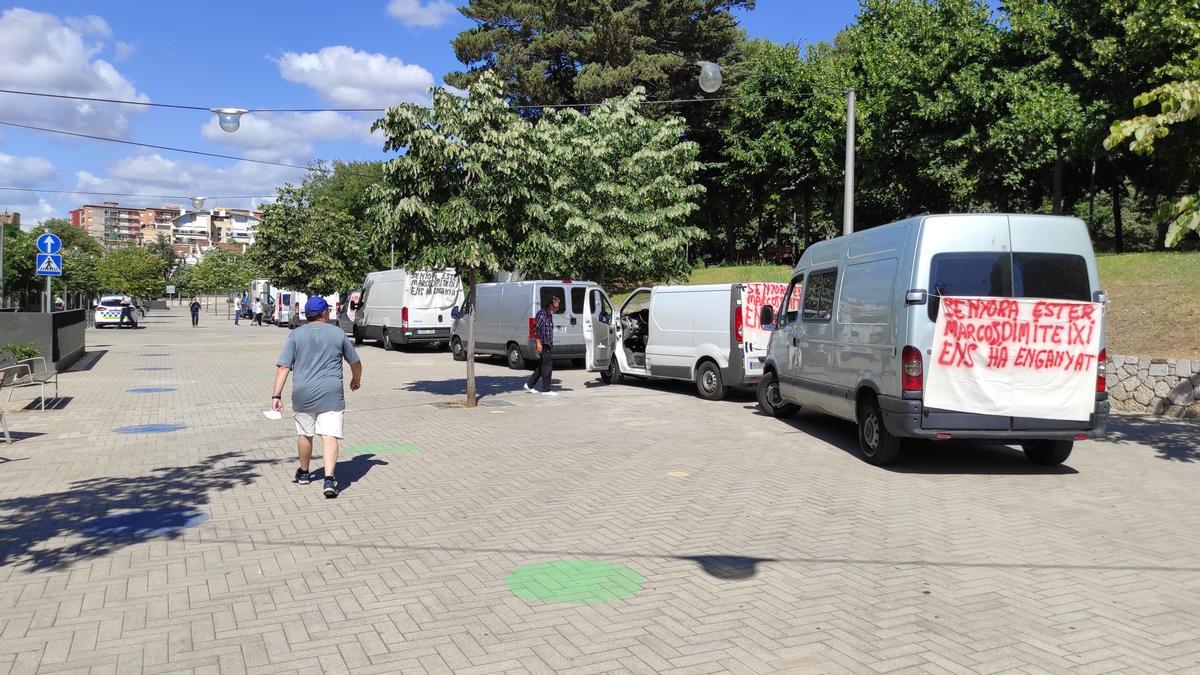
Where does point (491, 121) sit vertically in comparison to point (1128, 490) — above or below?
above

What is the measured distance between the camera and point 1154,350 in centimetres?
1476

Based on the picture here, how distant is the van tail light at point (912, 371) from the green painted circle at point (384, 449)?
5198 mm

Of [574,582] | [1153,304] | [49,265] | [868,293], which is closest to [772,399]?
[868,293]

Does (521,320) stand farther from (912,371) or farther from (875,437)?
(912,371)

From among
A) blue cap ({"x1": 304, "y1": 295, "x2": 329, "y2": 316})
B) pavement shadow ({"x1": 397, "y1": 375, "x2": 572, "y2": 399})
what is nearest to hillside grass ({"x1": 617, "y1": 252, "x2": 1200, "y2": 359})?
pavement shadow ({"x1": 397, "y1": 375, "x2": 572, "y2": 399})

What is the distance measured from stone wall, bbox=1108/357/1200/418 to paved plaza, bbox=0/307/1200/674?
9.05 feet

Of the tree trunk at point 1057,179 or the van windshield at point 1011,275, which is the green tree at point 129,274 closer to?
the tree trunk at point 1057,179

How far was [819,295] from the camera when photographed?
410 inches

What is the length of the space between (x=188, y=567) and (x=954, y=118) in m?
33.7

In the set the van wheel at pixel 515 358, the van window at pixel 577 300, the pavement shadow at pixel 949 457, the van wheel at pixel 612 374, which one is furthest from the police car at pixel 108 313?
the pavement shadow at pixel 949 457

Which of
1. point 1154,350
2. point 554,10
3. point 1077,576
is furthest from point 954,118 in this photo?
point 1077,576

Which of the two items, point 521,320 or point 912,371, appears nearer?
point 912,371

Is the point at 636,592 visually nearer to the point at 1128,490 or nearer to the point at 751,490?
the point at 751,490

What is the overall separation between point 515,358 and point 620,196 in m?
9.25
